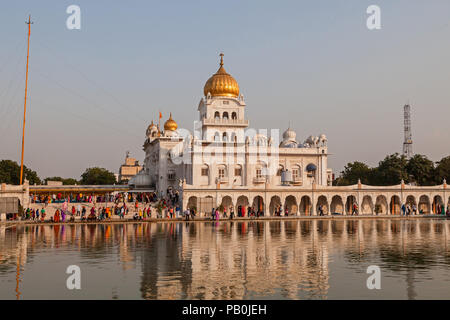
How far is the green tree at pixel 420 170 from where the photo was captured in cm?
6178

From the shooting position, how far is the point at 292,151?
2269 inches

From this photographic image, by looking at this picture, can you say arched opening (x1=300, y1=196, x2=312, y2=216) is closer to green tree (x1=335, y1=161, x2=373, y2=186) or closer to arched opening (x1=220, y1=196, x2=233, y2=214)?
arched opening (x1=220, y1=196, x2=233, y2=214)

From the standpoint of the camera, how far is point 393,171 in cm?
6175

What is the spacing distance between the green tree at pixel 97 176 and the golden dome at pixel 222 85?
151 feet

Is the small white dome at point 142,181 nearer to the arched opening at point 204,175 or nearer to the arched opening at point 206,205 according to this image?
the arched opening at point 204,175

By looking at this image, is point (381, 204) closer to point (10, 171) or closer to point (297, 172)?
point (297, 172)

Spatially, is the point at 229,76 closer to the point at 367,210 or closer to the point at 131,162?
→ the point at 367,210

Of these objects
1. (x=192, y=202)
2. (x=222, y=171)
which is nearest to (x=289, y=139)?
(x=222, y=171)

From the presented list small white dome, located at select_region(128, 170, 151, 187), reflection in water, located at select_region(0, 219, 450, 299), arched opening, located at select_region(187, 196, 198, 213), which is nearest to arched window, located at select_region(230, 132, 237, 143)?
arched opening, located at select_region(187, 196, 198, 213)

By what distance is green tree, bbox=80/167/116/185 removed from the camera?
325 feet

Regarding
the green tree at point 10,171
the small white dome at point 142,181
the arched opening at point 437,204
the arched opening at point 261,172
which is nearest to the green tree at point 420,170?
the arched opening at point 437,204

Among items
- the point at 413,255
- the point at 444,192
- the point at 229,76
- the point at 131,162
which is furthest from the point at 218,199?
the point at 131,162

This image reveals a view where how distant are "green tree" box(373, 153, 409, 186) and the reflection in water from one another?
116 feet
